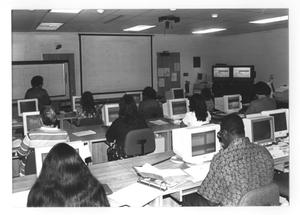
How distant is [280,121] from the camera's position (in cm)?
388

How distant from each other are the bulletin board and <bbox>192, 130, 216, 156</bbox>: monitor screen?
254 inches

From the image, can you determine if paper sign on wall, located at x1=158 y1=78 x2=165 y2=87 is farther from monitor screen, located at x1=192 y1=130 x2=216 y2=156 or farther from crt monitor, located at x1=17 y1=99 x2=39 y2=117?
monitor screen, located at x1=192 y1=130 x2=216 y2=156

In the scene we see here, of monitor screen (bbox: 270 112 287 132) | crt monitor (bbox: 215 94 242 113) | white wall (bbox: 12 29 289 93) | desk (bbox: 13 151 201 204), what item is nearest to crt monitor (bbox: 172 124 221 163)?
desk (bbox: 13 151 201 204)

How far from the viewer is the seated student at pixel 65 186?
75.1 inches

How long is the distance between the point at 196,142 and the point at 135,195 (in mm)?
823

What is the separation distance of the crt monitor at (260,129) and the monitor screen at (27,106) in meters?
3.45

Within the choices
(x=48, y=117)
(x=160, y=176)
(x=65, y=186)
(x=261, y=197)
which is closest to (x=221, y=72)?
(x=48, y=117)

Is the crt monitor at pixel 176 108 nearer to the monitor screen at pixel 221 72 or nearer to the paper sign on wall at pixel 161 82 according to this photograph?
the paper sign on wall at pixel 161 82

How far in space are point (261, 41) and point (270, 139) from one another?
5675 mm

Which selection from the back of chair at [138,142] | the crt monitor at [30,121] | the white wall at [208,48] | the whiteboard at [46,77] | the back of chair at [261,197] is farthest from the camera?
the white wall at [208,48]

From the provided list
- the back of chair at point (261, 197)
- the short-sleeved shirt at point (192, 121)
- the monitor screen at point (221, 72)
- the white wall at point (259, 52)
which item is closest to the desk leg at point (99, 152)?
the short-sleeved shirt at point (192, 121)
